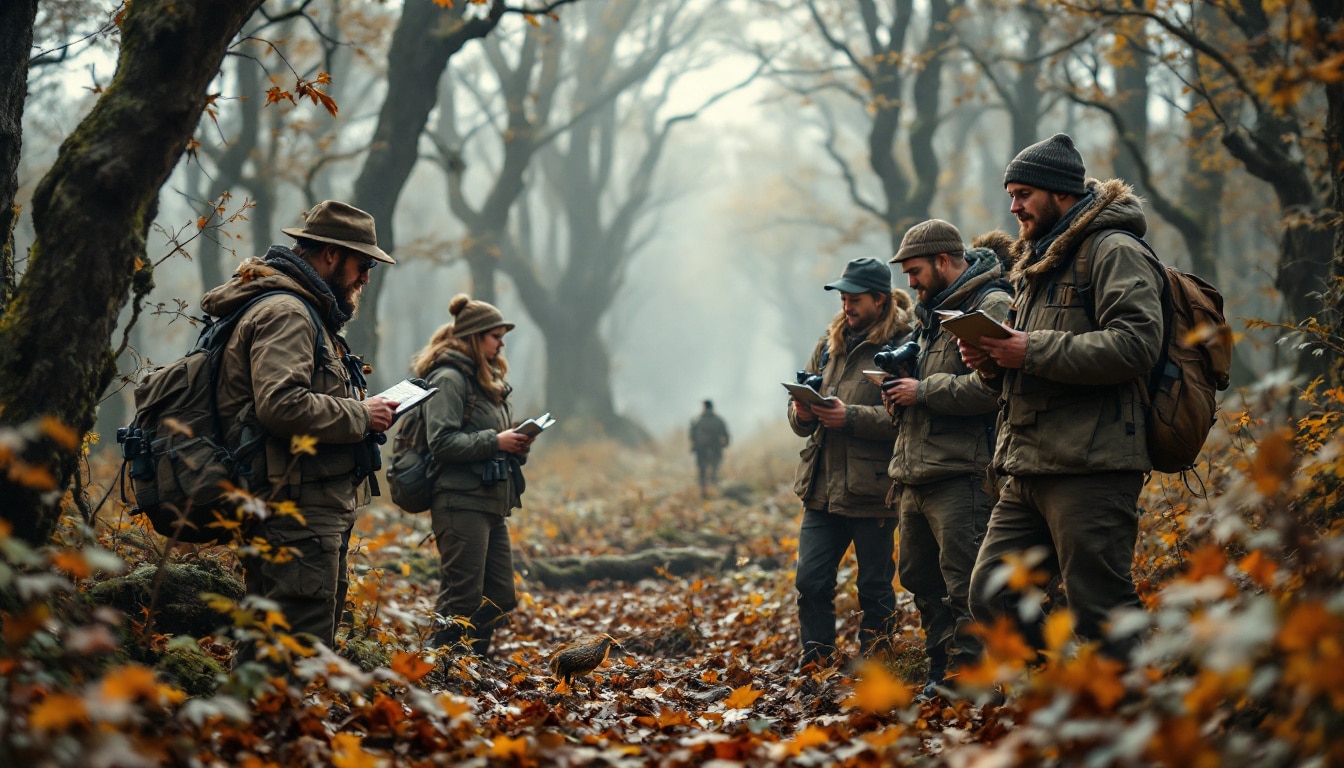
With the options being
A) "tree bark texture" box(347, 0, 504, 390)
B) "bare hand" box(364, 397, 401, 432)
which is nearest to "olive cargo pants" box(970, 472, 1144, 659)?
"bare hand" box(364, 397, 401, 432)

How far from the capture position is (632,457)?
23719 millimetres

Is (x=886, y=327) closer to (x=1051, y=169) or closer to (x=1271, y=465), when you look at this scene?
(x=1051, y=169)

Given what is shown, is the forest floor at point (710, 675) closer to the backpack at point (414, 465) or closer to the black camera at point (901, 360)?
the backpack at point (414, 465)

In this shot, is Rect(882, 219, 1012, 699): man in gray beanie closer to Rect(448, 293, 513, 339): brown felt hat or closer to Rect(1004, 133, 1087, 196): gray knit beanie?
Rect(1004, 133, 1087, 196): gray knit beanie

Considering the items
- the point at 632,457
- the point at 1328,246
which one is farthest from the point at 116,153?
the point at 632,457

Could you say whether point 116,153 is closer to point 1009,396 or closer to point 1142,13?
point 1009,396

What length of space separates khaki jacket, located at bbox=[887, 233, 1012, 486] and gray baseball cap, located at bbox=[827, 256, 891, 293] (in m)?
0.56

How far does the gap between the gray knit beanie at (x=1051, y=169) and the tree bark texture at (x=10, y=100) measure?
4.44 m

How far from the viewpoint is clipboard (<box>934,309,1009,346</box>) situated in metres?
3.77

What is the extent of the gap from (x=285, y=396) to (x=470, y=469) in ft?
7.44

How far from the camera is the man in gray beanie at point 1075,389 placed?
362 centimetres

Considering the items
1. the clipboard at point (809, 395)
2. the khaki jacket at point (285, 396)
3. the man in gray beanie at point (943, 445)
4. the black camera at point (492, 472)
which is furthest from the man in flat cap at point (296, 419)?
the man in gray beanie at point (943, 445)

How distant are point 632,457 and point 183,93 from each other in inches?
783

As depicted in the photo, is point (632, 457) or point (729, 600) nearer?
point (729, 600)
